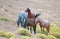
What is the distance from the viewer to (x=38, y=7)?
3862cm

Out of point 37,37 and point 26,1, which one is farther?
point 26,1

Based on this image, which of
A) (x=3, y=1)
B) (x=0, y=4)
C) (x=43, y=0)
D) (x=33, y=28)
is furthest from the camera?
(x=43, y=0)

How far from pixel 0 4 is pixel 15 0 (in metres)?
7.22

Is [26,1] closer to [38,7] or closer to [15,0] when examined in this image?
[15,0]

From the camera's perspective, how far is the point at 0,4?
3506 centimetres

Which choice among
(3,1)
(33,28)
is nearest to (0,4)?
(3,1)

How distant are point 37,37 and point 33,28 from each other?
1.38 meters

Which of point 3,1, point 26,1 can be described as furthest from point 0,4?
point 26,1

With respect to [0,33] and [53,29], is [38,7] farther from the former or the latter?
[0,33]

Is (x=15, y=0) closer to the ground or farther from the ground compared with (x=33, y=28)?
closer to the ground

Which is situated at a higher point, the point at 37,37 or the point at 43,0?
the point at 37,37

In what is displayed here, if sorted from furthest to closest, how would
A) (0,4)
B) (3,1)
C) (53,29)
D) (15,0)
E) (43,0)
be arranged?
(43,0) → (15,0) → (3,1) → (0,4) → (53,29)

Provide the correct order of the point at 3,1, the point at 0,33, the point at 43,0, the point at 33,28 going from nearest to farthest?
the point at 0,33, the point at 33,28, the point at 3,1, the point at 43,0

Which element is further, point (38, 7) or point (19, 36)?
point (38, 7)
